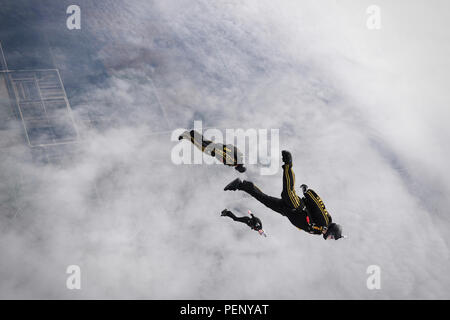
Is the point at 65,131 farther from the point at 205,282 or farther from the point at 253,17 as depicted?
the point at 253,17

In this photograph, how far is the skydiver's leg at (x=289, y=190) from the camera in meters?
10.7

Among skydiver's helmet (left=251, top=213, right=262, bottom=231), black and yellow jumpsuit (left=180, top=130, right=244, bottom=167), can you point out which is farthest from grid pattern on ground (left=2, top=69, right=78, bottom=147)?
skydiver's helmet (left=251, top=213, right=262, bottom=231)

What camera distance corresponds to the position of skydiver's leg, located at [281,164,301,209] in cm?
1071

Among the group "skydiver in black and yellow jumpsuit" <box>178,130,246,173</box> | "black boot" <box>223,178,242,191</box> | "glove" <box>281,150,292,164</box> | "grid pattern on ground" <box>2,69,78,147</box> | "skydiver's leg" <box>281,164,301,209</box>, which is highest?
"grid pattern on ground" <box>2,69,78,147</box>

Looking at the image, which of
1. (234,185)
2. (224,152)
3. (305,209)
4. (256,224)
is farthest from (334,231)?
(224,152)

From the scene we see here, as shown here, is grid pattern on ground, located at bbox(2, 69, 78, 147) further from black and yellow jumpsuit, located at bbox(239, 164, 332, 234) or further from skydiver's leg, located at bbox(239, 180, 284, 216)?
black and yellow jumpsuit, located at bbox(239, 164, 332, 234)

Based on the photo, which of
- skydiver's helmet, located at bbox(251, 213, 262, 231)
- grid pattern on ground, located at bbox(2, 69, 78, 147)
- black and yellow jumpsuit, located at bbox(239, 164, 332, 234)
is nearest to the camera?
black and yellow jumpsuit, located at bbox(239, 164, 332, 234)

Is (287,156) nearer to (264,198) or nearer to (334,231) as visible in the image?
(264,198)

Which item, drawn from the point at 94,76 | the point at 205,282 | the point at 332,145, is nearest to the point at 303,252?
the point at 205,282

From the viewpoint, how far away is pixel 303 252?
16.2m

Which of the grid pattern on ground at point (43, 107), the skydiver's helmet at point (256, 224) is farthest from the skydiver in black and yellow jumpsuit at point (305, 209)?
the grid pattern on ground at point (43, 107)

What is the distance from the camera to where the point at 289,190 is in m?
11.0

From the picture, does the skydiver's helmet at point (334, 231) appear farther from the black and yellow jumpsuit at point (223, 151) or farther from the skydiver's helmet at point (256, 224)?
the black and yellow jumpsuit at point (223, 151)

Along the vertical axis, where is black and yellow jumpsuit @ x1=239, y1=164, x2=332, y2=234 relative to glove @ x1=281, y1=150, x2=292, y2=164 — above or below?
below
